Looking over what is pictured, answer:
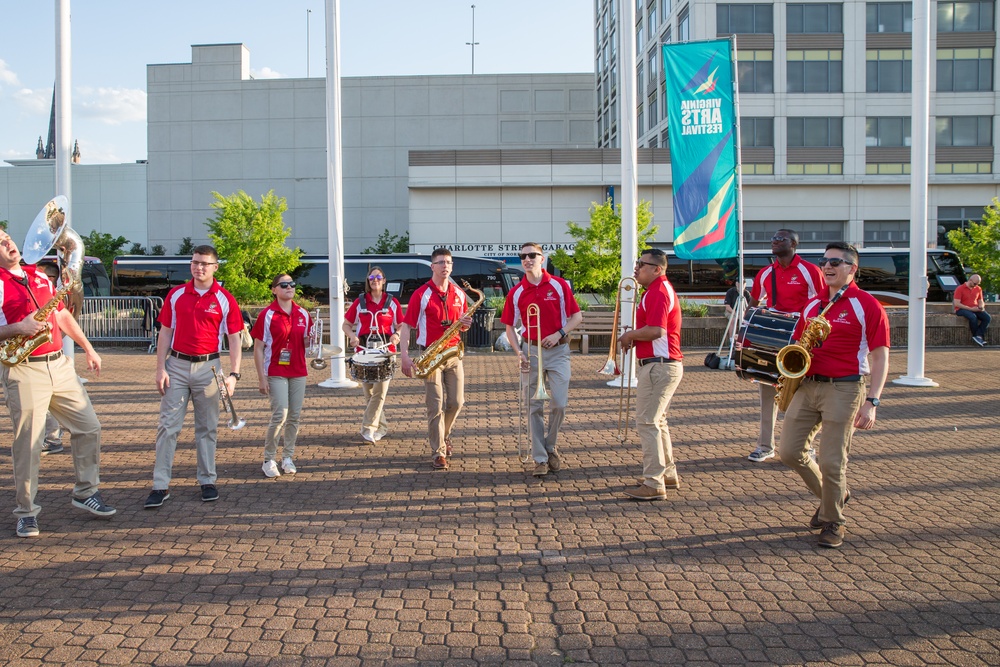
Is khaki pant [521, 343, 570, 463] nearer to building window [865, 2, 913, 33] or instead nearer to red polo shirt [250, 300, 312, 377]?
red polo shirt [250, 300, 312, 377]

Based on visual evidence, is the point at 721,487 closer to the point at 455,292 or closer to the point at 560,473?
the point at 560,473

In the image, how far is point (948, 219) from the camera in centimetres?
4444

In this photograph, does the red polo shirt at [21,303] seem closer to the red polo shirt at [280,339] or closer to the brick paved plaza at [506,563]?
the brick paved plaza at [506,563]

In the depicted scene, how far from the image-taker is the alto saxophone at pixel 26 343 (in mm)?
5656

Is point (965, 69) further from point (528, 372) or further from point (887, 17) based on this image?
point (528, 372)

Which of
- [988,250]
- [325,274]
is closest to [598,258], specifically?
[988,250]

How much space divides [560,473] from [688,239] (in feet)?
24.8

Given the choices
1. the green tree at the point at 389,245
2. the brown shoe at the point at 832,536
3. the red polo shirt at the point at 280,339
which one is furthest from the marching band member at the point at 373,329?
the green tree at the point at 389,245

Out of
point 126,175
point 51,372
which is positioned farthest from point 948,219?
point 126,175

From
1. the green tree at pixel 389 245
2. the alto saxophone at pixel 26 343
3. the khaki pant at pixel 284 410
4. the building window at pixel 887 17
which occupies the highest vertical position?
the building window at pixel 887 17

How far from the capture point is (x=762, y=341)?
238 inches

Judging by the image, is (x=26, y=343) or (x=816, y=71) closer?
(x=26, y=343)

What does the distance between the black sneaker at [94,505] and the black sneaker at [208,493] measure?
70cm

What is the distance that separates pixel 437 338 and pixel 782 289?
10.8 ft
